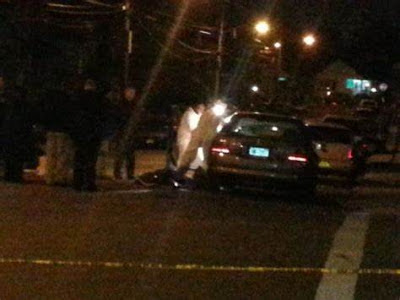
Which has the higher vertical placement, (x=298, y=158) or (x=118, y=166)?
(x=298, y=158)

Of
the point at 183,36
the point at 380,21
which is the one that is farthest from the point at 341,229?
the point at 380,21

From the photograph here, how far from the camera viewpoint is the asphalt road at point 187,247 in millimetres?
10062

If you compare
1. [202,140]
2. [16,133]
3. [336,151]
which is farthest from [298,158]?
[336,151]

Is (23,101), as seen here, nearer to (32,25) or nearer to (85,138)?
(85,138)

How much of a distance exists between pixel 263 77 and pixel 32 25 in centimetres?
2155

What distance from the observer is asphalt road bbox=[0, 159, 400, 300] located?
10.1 metres

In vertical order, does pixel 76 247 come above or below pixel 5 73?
below

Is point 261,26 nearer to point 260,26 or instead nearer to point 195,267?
point 260,26

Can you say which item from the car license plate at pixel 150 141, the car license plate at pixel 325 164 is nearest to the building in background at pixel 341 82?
the car license plate at pixel 150 141

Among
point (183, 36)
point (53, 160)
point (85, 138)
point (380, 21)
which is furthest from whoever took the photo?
point (380, 21)

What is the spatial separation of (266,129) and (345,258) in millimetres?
7787

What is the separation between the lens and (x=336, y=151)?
24250mm

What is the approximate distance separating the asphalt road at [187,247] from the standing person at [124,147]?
2805 mm

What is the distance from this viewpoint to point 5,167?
1855cm
